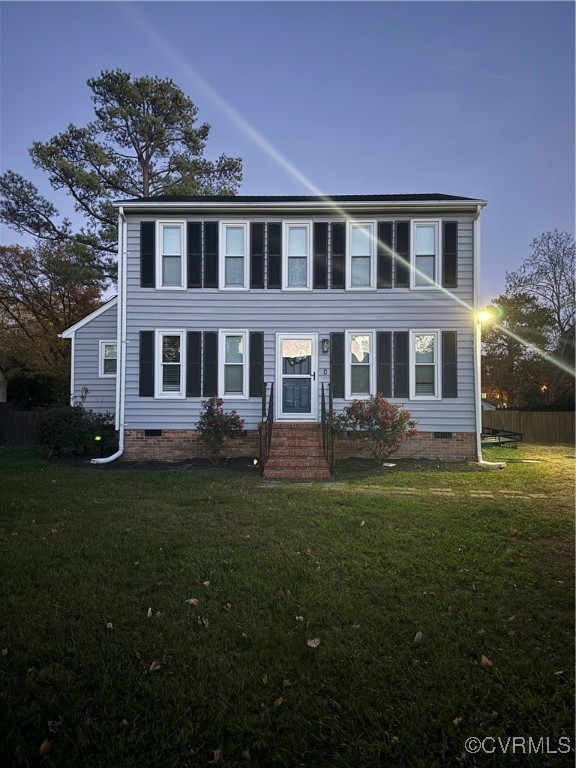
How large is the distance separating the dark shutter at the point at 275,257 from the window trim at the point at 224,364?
1.44 meters

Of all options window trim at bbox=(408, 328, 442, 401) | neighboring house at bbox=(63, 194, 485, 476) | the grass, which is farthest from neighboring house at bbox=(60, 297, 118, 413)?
window trim at bbox=(408, 328, 442, 401)

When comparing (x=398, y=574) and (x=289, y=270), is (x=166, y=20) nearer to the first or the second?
(x=289, y=270)

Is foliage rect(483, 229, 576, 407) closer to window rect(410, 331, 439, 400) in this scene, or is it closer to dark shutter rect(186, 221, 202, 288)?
window rect(410, 331, 439, 400)

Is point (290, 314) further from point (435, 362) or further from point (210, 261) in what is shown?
point (435, 362)

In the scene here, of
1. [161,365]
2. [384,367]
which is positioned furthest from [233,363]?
[384,367]

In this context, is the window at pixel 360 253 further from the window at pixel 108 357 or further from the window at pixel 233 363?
the window at pixel 108 357

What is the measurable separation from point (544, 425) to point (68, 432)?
17.8 m

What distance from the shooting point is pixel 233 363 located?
40.1ft

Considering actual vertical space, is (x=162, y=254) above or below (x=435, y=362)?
above

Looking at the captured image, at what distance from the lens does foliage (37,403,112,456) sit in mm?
12070

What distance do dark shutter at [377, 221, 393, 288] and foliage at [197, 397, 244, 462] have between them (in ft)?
16.0

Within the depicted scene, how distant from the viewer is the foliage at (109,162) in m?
20.7

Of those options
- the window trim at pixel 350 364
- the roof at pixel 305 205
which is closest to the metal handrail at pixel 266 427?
the window trim at pixel 350 364

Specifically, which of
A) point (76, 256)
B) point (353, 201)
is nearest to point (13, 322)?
point (76, 256)
